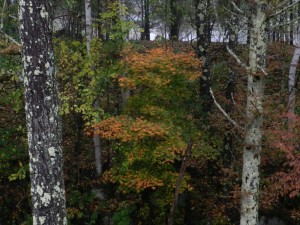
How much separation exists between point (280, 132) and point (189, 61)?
3329 millimetres

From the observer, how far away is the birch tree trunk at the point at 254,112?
6391 mm

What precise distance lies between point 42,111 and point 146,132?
5012 millimetres

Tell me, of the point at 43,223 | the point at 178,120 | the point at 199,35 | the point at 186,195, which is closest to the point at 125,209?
the point at 186,195

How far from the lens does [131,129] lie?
9117 mm

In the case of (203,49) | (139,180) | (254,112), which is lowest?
(139,180)

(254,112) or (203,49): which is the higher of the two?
(203,49)

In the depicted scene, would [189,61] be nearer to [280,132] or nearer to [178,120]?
[178,120]

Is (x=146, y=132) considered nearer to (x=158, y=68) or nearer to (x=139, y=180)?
(x=139, y=180)

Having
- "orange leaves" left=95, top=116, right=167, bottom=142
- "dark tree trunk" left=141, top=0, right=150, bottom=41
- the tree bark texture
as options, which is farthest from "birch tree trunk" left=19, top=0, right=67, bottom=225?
"dark tree trunk" left=141, top=0, right=150, bottom=41

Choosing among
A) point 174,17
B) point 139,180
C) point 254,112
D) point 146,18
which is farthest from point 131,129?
point 146,18

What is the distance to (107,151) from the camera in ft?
49.2

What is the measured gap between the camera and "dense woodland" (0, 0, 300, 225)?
4.58 meters

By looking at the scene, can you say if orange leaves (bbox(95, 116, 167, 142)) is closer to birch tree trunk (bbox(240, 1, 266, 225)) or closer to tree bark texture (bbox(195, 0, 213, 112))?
birch tree trunk (bbox(240, 1, 266, 225))

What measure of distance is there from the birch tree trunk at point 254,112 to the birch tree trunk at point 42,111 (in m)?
3.53
